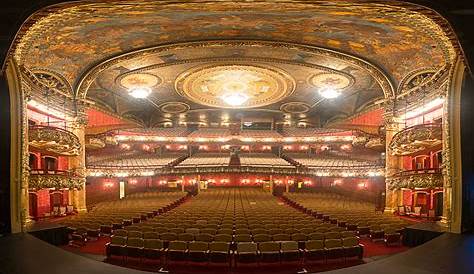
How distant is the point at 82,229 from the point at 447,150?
40.9 ft

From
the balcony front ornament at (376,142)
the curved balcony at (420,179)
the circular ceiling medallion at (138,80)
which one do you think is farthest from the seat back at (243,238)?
the balcony front ornament at (376,142)

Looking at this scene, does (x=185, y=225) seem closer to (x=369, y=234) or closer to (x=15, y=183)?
(x=15, y=183)

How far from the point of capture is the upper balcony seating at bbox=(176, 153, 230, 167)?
3192 centimetres

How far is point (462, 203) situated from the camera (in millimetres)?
9500

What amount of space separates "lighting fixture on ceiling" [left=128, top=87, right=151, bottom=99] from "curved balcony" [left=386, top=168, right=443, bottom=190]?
1641cm

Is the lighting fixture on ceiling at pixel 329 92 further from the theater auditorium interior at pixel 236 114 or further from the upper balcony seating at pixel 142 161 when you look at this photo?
the upper balcony seating at pixel 142 161

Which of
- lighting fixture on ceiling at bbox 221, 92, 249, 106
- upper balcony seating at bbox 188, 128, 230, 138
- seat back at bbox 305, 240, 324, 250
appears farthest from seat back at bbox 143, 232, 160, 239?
upper balcony seating at bbox 188, 128, 230, 138

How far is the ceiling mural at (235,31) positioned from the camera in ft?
33.4

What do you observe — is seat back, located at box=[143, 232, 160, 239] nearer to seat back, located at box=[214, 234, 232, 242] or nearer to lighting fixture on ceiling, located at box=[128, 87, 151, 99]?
seat back, located at box=[214, 234, 232, 242]

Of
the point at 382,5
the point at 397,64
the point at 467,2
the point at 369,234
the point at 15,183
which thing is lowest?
the point at 369,234

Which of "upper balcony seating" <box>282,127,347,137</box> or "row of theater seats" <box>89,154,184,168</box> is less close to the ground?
"upper balcony seating" <box>282,127,347,137</box>

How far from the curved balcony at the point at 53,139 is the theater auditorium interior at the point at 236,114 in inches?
3.7

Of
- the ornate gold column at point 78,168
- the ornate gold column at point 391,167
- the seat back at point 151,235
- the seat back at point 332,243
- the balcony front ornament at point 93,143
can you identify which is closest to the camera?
the seat back at point 332,243

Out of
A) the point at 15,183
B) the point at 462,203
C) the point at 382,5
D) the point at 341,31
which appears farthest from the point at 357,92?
the point at 15,183
